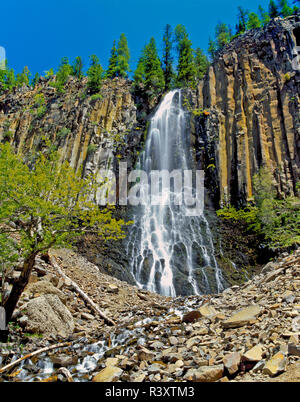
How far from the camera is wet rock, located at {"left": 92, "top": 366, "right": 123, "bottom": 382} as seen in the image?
5.54m

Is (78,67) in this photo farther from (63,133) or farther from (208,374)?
(208,374)

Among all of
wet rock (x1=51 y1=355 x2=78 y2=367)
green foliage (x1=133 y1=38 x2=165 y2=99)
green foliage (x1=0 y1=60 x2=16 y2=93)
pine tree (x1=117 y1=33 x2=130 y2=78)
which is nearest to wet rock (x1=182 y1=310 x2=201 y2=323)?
wet rock (x1=51 y1=355 x2=78 y2=367)

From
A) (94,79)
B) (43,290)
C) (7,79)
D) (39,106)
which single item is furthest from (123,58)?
(43,290)

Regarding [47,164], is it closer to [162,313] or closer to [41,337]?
[41,337]

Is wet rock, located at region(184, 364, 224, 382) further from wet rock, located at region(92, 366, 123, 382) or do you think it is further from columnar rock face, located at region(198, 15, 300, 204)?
columnar rock face, located at region(198, 15, 300, 204)

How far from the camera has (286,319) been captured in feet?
17.9

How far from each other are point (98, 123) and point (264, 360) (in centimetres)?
3765

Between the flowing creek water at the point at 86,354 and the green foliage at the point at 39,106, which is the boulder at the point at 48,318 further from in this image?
the green foliage at the point at 39,106

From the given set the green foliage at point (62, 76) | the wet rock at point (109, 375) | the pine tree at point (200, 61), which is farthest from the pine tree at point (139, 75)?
the wet rock at point (109, 375)

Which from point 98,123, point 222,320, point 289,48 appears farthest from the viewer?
point 98,123

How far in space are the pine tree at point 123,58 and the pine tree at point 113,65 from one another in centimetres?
62

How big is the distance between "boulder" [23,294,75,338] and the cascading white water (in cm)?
1028

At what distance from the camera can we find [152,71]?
42.7m

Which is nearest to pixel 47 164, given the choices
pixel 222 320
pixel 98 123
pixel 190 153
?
pixel 222 320
